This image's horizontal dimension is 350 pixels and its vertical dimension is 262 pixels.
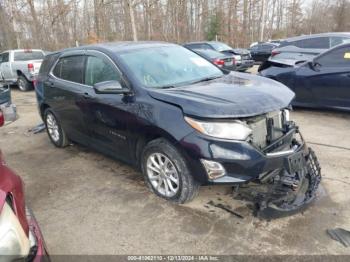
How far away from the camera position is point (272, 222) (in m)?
3.22

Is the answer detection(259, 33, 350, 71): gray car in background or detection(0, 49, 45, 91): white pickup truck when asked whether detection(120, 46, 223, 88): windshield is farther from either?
detection(0, 49, 45, 91): white pickup truck

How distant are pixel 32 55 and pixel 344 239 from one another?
1303 centimetres

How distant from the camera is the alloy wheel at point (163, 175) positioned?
11.6 ft

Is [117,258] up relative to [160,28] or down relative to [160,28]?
down

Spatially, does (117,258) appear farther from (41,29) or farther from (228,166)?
(41,29)

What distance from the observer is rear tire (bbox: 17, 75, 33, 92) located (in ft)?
42.2

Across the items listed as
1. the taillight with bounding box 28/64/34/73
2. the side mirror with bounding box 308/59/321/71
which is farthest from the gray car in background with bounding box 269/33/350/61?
the taillight with bounding box 28/64/34/73

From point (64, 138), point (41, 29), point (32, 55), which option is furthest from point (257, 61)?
point (41, 29)

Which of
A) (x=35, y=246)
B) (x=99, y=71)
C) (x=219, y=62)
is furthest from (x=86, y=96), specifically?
(x=219, y=62)

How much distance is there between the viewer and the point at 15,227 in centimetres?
179

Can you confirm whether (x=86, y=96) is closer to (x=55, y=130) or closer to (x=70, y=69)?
(x=70, y=69)

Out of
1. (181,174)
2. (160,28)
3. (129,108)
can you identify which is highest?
(160,28)

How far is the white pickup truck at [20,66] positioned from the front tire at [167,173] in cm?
1022

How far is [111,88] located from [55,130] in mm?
2450
